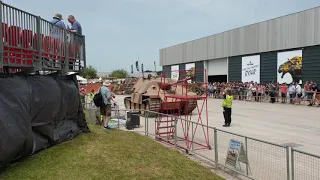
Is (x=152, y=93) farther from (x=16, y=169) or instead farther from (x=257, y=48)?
(x=257, y=48)

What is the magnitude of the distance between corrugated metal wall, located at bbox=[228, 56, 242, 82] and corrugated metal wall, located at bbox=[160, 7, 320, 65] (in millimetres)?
588

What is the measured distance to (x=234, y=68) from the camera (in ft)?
128

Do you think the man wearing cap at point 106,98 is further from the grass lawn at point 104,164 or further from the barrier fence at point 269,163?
the barrier fence at point 269,163

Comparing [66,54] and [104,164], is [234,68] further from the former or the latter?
[104,164]

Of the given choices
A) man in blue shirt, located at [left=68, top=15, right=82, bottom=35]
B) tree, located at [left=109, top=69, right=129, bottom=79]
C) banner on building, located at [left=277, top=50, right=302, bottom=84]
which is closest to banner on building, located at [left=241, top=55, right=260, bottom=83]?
banner on building, located at [left=277, top=50, right=302, bottom=84]

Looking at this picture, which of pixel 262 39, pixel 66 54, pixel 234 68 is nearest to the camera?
pixel 66 54

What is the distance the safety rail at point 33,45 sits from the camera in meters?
6.16

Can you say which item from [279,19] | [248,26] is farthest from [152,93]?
[248,26]

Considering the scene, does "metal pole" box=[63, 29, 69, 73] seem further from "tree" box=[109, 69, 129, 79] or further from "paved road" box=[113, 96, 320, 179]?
"tree" box=[109, 69, 129, 79]

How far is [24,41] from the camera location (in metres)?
6.71

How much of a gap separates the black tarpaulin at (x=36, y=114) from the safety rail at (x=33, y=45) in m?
0.29

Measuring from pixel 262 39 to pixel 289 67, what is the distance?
4.92 metres

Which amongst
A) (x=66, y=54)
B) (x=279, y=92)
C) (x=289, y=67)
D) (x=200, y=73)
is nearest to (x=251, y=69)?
(x=289, y=67)

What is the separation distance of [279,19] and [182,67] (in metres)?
21.7
